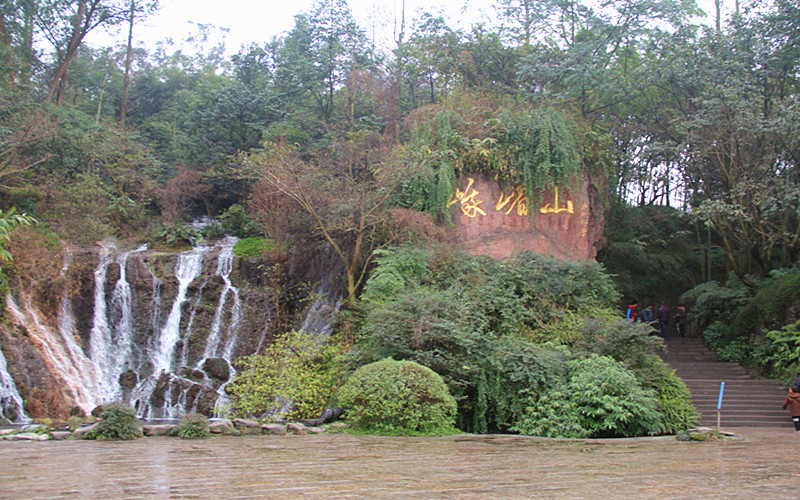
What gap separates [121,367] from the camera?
14320 mm

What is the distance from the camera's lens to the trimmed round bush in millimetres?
9344

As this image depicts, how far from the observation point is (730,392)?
14.1 metres

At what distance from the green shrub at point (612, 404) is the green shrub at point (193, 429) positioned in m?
6.22

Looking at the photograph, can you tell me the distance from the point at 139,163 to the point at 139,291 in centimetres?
857

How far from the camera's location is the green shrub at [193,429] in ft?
28.6

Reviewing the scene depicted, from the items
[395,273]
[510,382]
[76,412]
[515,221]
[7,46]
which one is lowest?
[76,412]

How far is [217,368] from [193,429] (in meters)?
5.84

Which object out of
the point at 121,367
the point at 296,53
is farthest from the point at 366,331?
the point at 296,53

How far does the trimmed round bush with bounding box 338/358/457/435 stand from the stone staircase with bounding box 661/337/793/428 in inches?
250

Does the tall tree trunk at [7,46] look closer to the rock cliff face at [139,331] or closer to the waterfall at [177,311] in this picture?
the rock cliff face at [139,331]

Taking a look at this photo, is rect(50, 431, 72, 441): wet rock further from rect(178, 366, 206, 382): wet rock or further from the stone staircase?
the stone staircase

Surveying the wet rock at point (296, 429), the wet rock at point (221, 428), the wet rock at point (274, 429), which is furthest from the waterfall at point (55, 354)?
the wet rock at point (296, 429)

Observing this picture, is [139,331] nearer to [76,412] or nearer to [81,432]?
[76,412]

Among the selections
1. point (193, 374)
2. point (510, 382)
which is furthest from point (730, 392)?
point (193, 374)
